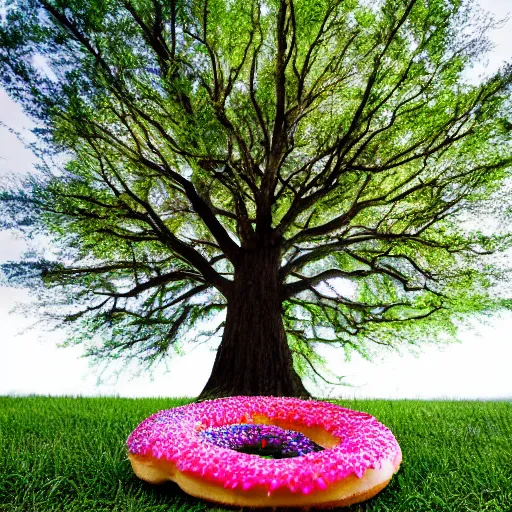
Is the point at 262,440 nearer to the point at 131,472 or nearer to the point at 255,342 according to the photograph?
the point at 131,472

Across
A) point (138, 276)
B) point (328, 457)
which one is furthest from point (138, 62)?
point (328, 457)

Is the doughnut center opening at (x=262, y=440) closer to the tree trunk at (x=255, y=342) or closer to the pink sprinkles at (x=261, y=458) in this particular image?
the pink sprinkles at (x=261, y=458)

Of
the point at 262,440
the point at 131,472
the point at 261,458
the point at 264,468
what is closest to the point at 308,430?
the point at 262,440

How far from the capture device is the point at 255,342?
7.79 m

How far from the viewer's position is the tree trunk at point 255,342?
24.8ft

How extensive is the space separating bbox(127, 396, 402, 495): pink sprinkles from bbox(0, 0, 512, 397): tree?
9.01 feet

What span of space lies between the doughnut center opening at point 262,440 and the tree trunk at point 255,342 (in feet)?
9.20

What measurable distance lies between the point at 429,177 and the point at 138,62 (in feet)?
17.3

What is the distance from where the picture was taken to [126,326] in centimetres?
998

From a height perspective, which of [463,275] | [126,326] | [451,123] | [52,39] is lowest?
[126,326]

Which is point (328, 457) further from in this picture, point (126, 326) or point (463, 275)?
point (126, 326)

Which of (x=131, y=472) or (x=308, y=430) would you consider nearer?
(x=131, y=472)

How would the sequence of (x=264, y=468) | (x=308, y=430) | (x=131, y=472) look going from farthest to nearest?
(x=308, y=430) → (x=131, y=472) → (x=264, y=468)

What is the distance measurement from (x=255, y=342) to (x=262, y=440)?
3.30 m
